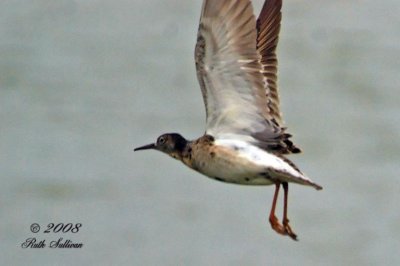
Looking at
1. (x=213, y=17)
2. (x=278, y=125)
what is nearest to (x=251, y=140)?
(x=278, y=125)

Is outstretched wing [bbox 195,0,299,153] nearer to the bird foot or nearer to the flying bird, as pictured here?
the flying bird

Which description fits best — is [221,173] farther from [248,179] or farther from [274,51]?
[274,51]
